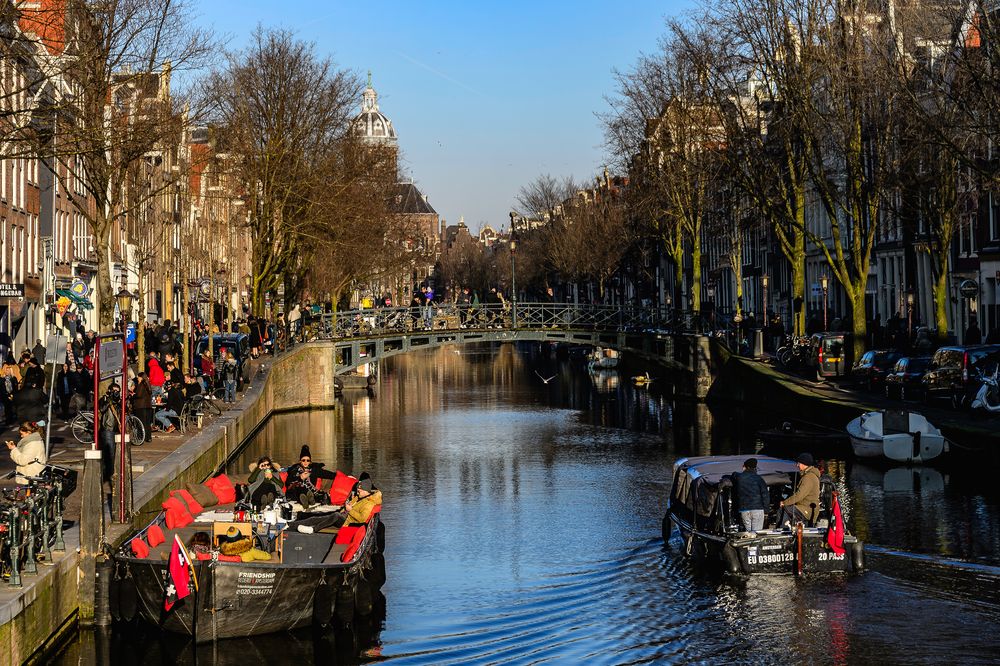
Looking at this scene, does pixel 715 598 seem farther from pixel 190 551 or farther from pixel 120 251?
pixel 120 251

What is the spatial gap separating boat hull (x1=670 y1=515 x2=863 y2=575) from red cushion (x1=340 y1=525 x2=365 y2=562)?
21.5ft

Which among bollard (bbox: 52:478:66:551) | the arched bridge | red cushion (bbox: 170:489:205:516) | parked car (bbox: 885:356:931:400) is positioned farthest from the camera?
the arched bridge

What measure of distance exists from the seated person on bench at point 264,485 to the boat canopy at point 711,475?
8.12m

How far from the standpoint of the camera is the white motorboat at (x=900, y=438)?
45.1m

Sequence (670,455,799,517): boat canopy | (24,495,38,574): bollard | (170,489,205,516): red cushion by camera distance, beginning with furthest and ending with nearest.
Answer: (670,455,799,517): boat canopy
(170,489,205,516): red cushion
(24,495,38,574): bollard

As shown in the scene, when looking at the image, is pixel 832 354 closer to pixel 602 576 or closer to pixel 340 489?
pixel 602 576

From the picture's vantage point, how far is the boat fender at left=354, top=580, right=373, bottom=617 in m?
Answer: 25.7

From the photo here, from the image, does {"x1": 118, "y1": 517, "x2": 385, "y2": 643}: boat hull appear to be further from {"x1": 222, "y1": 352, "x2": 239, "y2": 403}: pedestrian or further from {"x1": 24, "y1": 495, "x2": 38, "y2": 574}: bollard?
{"x1": 222, "y1": 352, "x2": 239, "y2": 403}: pedestrian

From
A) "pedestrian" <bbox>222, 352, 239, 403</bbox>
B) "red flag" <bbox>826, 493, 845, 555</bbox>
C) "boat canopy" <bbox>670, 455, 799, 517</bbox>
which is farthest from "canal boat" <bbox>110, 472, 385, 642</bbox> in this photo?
"pedestrian" <bbox>222, 352, 239, 403</bbox>

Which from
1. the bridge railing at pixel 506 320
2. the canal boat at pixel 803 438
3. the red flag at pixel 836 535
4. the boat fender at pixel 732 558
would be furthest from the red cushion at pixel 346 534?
the bridge railing at pixel 506 320

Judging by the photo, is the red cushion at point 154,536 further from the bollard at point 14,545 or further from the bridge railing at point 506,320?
the bridge railing at point 506,320

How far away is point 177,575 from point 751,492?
10399mm

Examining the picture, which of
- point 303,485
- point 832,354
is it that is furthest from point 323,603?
point 832,354

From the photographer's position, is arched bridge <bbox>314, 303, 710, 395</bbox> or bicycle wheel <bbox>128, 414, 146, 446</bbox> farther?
arched bridge <bbox>314, 303, 710, 395</bbox>
